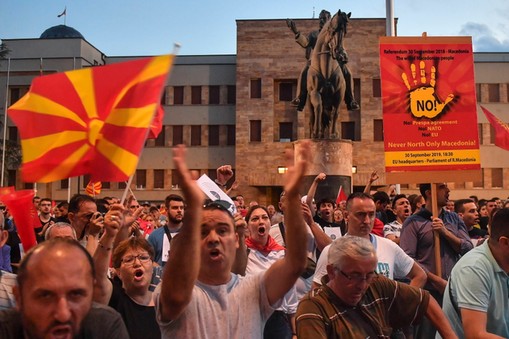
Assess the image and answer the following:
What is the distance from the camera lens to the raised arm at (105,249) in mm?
3580

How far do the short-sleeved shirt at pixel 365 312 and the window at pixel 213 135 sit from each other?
41.5 metres

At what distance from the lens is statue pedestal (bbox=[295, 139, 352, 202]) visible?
1561 centimetres

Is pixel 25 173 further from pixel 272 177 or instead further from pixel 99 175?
pixel 272 177

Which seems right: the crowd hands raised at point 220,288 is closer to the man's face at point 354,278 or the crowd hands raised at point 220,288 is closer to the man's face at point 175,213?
the man's face at point 354,278

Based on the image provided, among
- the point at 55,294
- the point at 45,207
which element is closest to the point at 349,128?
the point at 45,207

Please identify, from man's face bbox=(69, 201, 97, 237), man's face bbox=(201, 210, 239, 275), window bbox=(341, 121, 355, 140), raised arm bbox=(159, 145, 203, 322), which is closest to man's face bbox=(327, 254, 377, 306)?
man's face bbox=(201, 210, 239, 275)

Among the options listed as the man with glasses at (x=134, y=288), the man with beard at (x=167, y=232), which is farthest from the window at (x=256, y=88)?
the man with glasses at (x=134, y=288)

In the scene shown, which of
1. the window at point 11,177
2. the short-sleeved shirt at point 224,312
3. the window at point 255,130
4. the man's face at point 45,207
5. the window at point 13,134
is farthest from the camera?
the window at point 13,134

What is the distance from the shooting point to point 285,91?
43.2 meters

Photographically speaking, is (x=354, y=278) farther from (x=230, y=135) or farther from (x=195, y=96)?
(x=195, y=96)

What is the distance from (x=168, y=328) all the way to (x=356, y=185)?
1537 inches

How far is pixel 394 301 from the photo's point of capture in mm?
3566

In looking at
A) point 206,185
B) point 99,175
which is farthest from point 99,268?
point 206,185

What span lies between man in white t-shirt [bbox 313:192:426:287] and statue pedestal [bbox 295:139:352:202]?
990 cm
